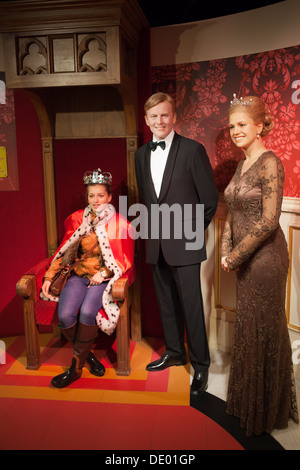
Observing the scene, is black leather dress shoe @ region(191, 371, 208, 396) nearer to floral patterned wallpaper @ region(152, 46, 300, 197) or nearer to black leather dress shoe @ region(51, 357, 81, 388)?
black leather dress shoe @ region(51, 357, 81, 388)

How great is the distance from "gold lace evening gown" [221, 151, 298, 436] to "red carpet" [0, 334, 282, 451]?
1.02ft

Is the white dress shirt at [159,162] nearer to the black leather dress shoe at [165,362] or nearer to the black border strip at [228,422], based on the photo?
the black leather dress shoe at [165,362]

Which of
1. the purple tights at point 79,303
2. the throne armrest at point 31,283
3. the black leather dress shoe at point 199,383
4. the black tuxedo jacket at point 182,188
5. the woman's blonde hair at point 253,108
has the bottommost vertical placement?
the black leather dress shoe at point 199,383

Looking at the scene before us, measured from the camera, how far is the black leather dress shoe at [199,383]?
3021mm

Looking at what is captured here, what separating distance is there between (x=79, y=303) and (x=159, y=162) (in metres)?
1.16

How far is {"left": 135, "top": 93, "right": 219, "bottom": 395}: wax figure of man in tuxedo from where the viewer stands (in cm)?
296

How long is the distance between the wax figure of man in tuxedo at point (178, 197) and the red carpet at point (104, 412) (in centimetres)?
28

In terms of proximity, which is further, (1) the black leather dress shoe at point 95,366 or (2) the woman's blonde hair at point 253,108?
(1) the black leather dress shoe at point 95,366

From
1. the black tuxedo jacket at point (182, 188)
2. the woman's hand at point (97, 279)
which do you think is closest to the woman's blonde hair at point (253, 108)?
the black tuxedo jacket at point (182, 188)

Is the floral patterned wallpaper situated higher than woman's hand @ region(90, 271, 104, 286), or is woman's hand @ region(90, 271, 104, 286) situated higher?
the floral patterned wallpaper

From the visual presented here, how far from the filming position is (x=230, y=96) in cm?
334

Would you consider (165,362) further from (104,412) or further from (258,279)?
(258,279)

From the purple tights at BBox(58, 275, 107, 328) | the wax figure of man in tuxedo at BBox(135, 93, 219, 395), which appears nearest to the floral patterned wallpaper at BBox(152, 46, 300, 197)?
the wax figure of man in tuxedo at BBox(135, 93, 219, 395)

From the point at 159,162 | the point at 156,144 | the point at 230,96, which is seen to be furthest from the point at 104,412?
the point at 230,96
